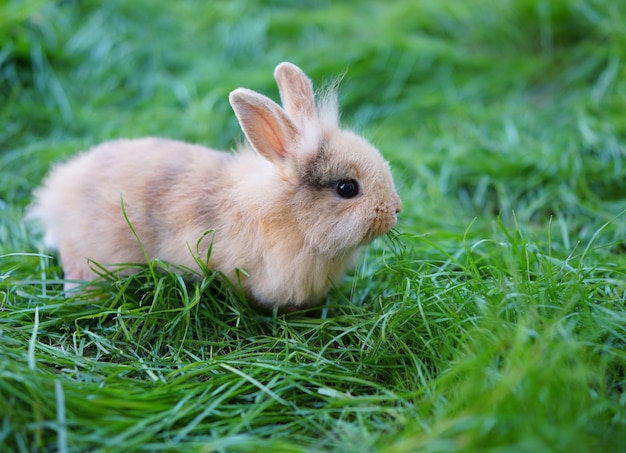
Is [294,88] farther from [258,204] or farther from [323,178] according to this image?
[258,204]

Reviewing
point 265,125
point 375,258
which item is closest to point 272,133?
point 265,125

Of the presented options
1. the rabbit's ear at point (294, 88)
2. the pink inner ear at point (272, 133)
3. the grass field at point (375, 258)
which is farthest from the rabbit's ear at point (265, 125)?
the grass field at point (375, 258)

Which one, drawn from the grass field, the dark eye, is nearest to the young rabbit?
the dark eye

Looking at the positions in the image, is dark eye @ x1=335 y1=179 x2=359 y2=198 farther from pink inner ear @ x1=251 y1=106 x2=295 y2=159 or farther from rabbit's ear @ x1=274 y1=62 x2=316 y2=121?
rabbit's ear @ x1=274 y1=62 x2=316 y2=121

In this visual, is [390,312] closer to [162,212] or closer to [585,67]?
[162,212]

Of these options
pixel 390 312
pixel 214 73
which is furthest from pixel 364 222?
pixel 214 73

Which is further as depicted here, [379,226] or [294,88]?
[294,88]

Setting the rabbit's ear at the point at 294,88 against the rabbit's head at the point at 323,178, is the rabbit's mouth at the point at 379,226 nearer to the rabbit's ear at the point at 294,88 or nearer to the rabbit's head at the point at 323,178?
the rabbit's head at the point at 323,178
